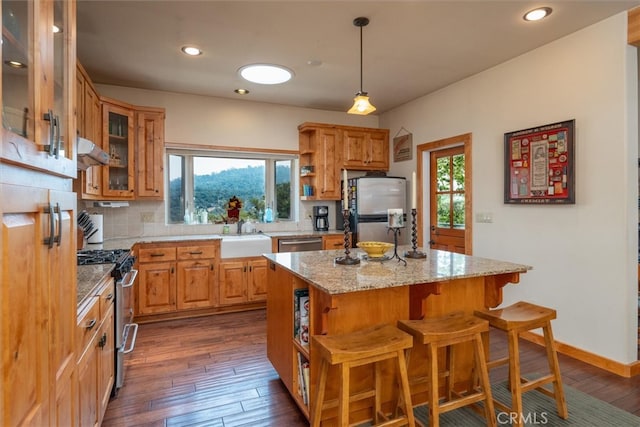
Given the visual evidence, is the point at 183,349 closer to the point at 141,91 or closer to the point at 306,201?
the point at 306,201

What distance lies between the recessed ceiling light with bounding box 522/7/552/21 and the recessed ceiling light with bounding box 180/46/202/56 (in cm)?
272

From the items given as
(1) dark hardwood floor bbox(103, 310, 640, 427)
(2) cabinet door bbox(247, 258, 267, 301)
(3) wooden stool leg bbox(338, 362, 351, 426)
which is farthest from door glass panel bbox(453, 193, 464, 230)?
(3) wooden stool leg bbox(338, 362, 351, 426)

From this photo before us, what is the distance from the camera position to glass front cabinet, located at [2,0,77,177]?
2.74 ft

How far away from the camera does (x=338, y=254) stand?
8.47ft

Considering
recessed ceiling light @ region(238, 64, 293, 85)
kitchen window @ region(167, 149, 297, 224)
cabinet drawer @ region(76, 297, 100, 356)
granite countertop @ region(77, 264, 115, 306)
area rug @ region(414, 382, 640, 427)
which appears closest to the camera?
cabinet drawer @ region(76, 297, 100, 356)

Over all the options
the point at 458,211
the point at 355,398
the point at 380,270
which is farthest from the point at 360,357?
the point at 458,211

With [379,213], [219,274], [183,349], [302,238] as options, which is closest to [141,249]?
[219,274]

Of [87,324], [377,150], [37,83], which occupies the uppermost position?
[377,150]

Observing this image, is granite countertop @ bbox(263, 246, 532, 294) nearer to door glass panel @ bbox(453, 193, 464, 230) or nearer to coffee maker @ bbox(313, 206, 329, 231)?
door glass panel @ bbox(453, 193, 464, 230)

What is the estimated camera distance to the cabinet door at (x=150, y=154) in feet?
12.8

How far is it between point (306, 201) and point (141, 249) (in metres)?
2.30

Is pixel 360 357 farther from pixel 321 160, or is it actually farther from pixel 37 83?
pixel 321 160

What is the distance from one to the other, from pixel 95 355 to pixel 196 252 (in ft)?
7.16

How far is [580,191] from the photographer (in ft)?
9.20
